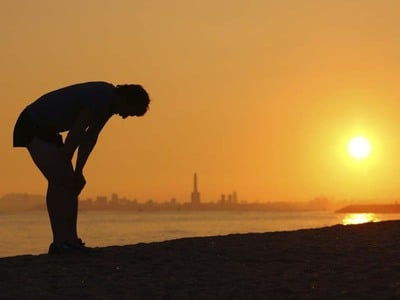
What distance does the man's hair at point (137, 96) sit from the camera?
7.97 m

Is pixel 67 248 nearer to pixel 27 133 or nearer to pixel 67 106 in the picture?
pixel 27 133

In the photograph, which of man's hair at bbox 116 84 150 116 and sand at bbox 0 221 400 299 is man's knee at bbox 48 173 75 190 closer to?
sand at bbox 0 221 400 299

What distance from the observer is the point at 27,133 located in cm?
813

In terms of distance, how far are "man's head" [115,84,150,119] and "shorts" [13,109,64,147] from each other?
2.41 feet

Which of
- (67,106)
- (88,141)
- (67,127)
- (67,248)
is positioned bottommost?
(67,248)

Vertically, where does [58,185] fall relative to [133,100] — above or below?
below

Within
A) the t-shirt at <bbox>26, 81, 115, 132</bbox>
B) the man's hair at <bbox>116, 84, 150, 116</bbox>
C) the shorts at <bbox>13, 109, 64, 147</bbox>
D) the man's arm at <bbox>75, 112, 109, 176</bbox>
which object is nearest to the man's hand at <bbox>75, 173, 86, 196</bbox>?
the man's arm at <bbox>75, 112, 109, 176</bbox>

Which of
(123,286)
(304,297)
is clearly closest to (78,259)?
(123,286)

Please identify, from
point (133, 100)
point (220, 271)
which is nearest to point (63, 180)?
point (133, 100)

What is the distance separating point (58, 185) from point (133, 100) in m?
1.13

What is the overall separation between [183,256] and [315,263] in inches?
55.3

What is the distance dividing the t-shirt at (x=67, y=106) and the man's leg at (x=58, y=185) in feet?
0.71

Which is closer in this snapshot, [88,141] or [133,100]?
Answer: [133,100]

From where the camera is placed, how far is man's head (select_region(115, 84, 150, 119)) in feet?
26.1
